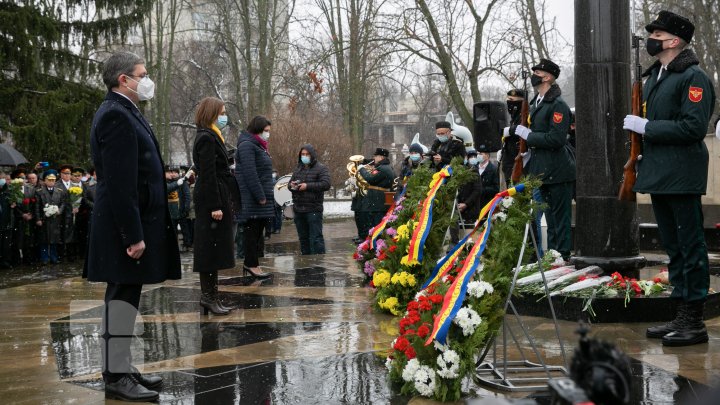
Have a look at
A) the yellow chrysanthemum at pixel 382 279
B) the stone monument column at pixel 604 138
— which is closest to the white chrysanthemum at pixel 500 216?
the yellow chrysanthemum at pixel 382 279

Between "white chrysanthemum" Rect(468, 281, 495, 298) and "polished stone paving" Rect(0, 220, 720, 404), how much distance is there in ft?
2.01

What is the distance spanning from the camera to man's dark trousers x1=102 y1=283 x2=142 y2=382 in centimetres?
539

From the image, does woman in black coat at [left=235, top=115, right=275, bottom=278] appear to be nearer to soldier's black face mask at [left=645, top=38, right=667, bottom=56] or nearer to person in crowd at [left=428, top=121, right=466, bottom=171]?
person in crowd at [left=428, top=121, right=466, bottom=171]

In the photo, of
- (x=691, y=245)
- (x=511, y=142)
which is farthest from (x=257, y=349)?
(x=511, y=142)

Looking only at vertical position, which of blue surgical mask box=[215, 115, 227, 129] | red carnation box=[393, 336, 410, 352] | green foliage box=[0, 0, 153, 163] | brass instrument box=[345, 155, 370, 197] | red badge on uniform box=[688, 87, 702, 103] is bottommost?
red carnation box=[393, 336, 410, 352]

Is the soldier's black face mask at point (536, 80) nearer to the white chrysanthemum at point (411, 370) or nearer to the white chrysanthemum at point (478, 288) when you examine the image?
the white chrysanthemum at point (478, 288)

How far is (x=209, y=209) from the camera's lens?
27.1 ft

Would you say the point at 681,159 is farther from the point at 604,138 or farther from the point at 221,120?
the point at 221,120

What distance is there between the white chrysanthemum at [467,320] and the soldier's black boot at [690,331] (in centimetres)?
202

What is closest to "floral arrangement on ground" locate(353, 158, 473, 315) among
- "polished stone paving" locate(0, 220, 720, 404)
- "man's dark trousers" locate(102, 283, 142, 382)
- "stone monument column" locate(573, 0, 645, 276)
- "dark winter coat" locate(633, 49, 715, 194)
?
"polished stone paving" locate(0, 220, 720, 404)

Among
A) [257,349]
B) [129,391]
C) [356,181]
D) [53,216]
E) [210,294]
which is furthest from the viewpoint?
[356,181]

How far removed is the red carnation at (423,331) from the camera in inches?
202

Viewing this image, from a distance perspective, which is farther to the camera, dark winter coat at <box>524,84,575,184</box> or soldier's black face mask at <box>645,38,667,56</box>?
dark winter coat at <box>524,84,575,184</box>

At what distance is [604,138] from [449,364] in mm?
3952
